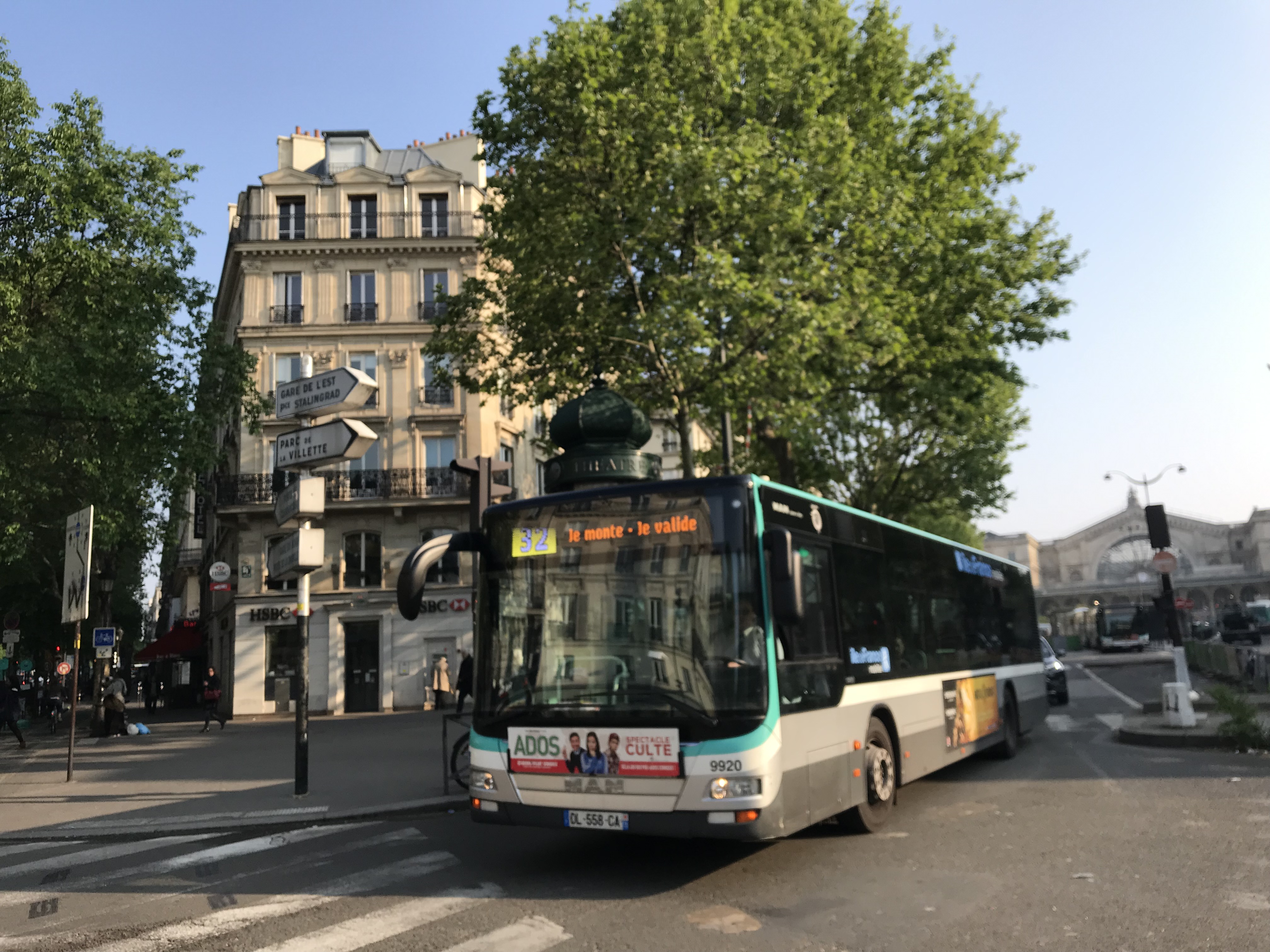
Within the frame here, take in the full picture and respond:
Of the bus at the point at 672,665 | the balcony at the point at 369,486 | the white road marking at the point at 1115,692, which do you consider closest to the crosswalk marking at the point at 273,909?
the bus at the point at 672,665

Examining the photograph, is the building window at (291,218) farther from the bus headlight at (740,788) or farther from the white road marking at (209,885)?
the bus headlight at (740,788)

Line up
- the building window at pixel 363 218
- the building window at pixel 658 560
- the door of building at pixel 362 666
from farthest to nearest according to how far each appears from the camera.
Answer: the building window at pixel 363 218, the door of building at pixel 362 666, the building window at pixel 658 560

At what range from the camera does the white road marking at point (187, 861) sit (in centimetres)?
759

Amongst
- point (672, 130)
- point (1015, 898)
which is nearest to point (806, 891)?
point (1015, 898)

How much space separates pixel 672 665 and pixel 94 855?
5.90 metres

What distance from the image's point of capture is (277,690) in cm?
3403

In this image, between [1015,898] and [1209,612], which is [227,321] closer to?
[1015,898]

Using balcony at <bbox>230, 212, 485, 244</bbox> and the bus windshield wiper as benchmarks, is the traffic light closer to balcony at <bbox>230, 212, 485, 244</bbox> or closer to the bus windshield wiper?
the bus windshield wiper

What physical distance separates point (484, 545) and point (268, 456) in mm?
29604

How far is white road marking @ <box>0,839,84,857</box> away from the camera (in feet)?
31.9

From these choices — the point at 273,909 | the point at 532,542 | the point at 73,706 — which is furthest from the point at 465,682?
the point at 73,706

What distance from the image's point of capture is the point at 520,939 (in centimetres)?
570

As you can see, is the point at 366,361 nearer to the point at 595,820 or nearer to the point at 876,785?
the point at 876,785

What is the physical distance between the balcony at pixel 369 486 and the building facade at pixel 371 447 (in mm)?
52
